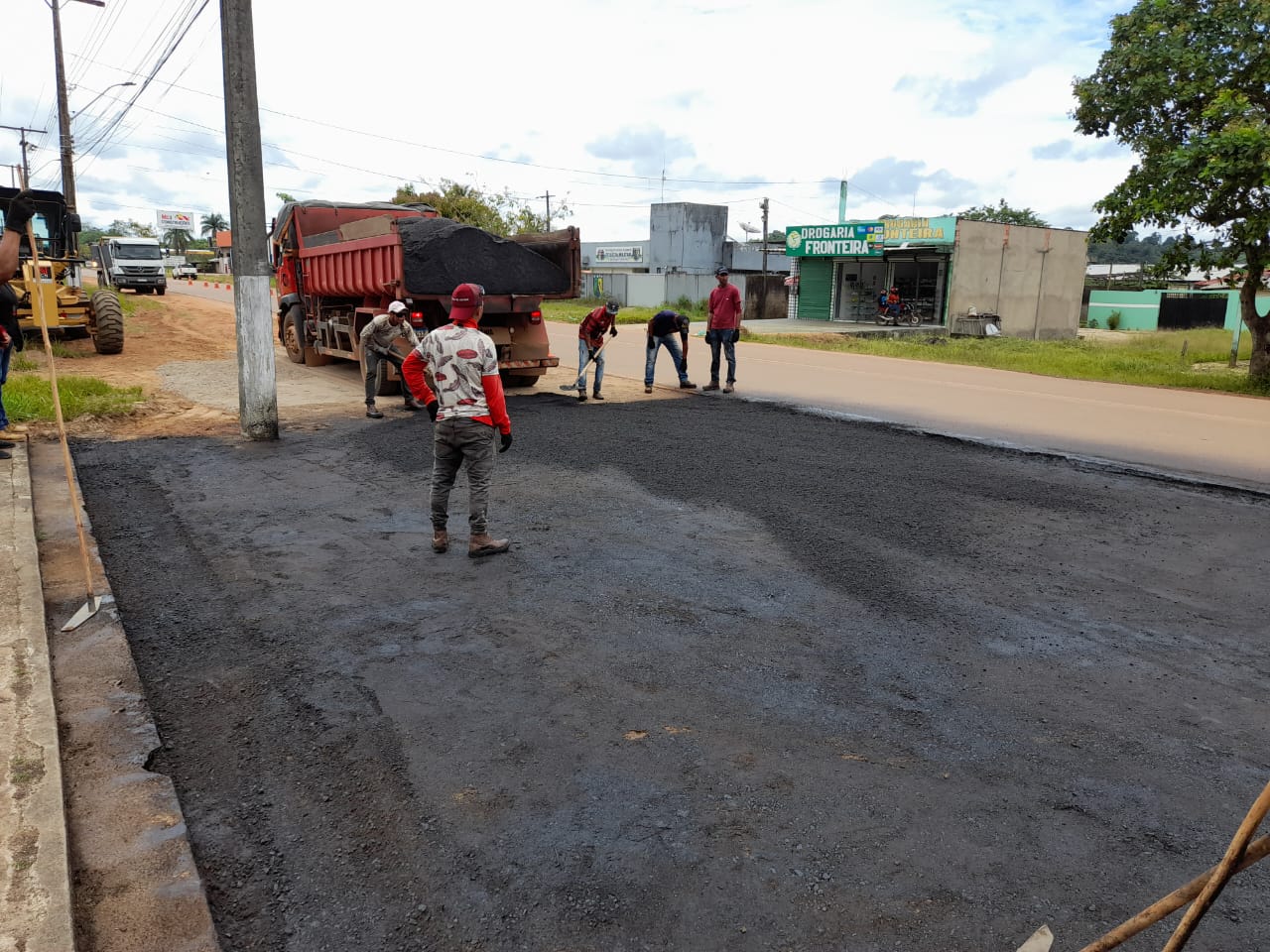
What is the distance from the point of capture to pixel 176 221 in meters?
111

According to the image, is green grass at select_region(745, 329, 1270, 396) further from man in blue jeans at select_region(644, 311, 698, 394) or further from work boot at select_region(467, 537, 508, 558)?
work boot at select_region(467, 537, 508, 558)

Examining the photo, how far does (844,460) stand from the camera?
9117mm

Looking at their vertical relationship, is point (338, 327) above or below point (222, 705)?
above

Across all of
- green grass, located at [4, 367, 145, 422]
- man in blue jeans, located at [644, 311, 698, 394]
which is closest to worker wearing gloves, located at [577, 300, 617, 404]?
man in blue jeans, located at [644, 311, 698, 394]

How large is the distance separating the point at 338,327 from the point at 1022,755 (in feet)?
41.2

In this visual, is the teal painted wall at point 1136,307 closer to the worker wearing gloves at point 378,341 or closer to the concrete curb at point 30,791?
the worker wearing gloves at point 378,341

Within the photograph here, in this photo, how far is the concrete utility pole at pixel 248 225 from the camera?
30.7 feet

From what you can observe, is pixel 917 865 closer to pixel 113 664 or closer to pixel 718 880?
pixel 718 880

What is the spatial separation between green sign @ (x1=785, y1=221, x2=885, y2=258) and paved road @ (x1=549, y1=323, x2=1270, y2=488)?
1337 cm

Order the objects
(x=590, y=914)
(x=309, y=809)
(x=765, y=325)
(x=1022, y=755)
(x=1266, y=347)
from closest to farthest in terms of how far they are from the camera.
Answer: (x=590, y=914) → (x=309, y=809) → (x=1022, y=755) → (x=1266, y=347) → (x=765, y=325)

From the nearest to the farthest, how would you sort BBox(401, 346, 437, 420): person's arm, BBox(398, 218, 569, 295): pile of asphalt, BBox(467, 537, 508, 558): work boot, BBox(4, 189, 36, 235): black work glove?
1. BBox(4, 189, 36, 235): black work glove
2. BBox(467, 537, 508, 558): work boot
3. BBox(401, 346, 437, 420): person's arm
4. BBox(398, 218, 569, 295): pile of asphalt

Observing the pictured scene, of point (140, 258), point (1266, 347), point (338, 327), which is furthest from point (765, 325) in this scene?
point (140, 258)

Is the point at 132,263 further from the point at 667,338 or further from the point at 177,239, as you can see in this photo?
the point at 177,239

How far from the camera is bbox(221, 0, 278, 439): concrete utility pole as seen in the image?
935 cm
